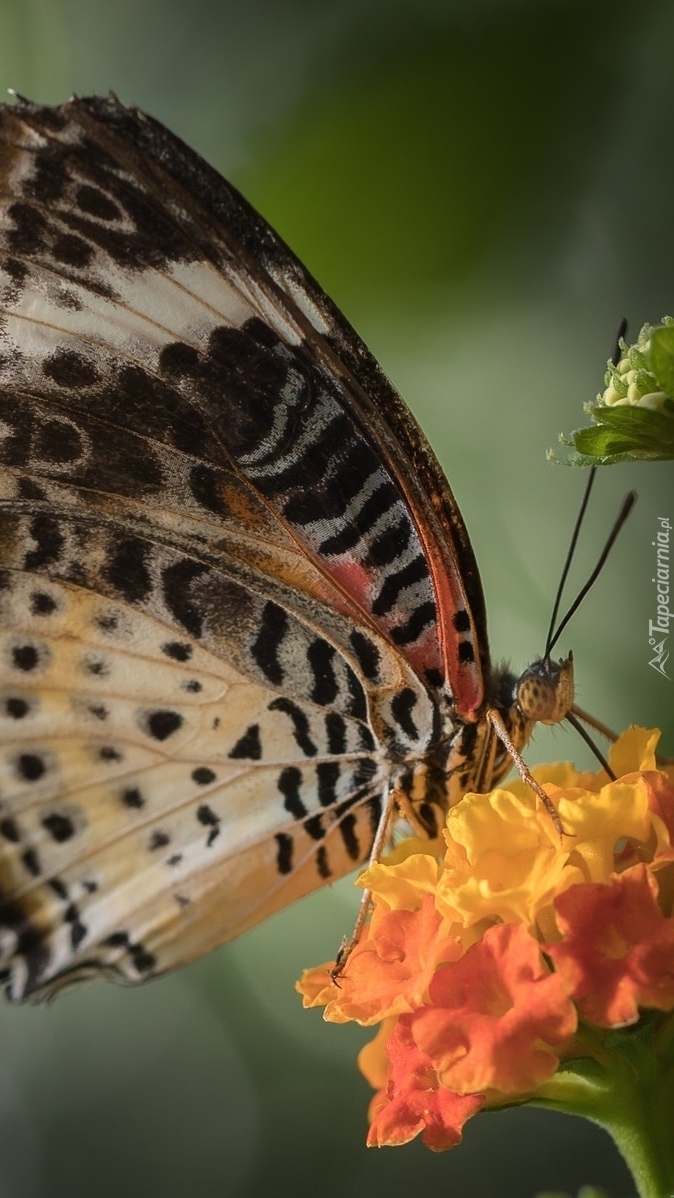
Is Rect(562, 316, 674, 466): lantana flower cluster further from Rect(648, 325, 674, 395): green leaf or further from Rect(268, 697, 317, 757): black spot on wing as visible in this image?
Rect(268, 697, 317, 757): black spot on wing

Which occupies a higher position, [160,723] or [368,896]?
[160,723]

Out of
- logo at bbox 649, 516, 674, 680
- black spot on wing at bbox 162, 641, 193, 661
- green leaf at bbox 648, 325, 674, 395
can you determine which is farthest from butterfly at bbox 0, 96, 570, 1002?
green leaf at bbox 648, 325, 674, 395

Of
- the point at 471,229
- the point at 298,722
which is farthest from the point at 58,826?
the point at 471,229

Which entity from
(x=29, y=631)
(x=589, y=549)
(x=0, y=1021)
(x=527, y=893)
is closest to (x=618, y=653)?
(x=589, y=549)

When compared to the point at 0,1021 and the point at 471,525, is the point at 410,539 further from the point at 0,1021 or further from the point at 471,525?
the point at 0,1021

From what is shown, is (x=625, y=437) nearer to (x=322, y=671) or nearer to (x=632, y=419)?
(x=632, y=419)
